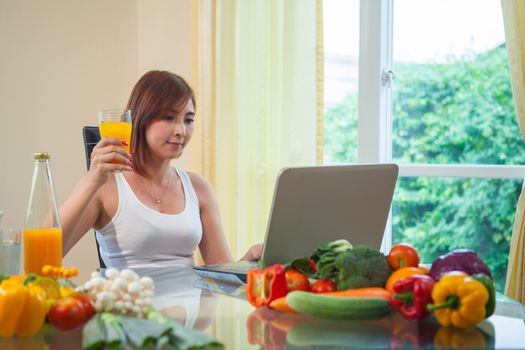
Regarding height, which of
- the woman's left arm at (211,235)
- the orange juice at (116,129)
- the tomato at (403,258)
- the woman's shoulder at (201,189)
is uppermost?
the orange juice at (116,129)

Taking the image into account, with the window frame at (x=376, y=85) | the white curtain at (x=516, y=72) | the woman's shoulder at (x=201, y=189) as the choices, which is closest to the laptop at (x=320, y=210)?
the woman's shoulder at (x=201, y=189)

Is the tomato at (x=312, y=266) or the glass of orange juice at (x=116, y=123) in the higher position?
the glass of orange juice at (x=116, y=123)

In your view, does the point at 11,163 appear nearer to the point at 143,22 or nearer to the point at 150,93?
the point at 143,22

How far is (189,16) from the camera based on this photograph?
3.96 m

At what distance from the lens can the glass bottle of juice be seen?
1470mm

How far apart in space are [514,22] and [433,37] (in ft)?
1.90

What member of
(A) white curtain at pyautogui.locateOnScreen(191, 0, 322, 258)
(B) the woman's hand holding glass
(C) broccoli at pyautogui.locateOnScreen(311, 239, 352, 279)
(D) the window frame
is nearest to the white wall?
(A) white curtain at pyautogui.locateOnScreen(191, 0, 322, 258)

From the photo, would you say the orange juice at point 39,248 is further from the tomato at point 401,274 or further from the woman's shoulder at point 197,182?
the woman's shoulder at point 197,182

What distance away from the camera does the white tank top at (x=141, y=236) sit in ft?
7.43

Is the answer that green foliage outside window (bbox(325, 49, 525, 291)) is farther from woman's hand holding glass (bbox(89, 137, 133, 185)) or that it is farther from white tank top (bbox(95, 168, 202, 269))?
woman's hand holding glass (bbox(89, 137, 133, 185))

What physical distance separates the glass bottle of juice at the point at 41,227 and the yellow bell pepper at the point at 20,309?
0.81ft

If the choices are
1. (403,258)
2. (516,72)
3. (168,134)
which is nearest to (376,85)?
(516,72)

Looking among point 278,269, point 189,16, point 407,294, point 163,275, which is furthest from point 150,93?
point 189,16

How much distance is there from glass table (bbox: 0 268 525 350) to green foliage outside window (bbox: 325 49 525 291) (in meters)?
1.81
